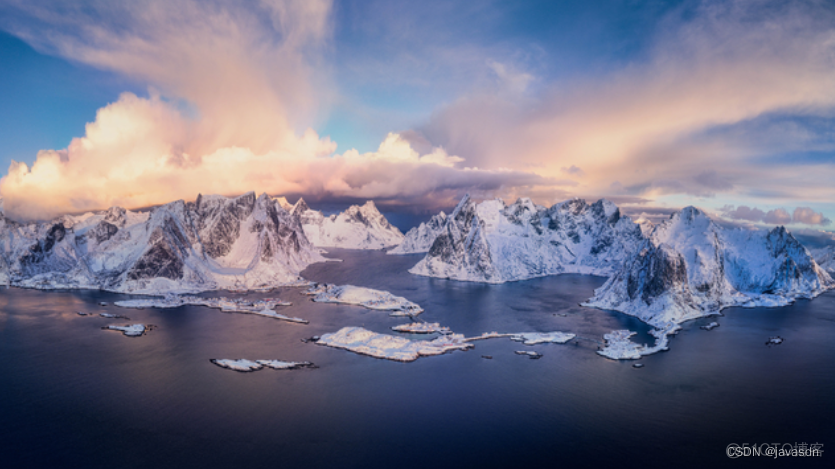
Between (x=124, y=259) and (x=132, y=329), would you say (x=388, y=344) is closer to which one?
(x=132, y=329)

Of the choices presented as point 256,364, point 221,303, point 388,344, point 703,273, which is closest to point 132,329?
point 221,303

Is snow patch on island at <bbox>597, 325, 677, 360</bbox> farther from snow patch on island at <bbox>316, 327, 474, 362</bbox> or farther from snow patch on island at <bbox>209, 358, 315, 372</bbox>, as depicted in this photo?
snow patch on island at <bbox>209, 358, 315, 372</bbox>

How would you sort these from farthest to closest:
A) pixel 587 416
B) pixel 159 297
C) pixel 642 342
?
pixel 159 297 < pixel 642 342 < pixel 587 416

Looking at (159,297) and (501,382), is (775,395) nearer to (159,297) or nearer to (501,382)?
(501,382)

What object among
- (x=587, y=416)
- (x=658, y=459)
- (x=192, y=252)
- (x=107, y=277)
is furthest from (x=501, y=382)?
(x=107, y=277)

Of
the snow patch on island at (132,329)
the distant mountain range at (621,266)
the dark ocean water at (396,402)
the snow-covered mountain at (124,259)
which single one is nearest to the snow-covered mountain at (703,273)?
the distant mountain range at (621,266)
